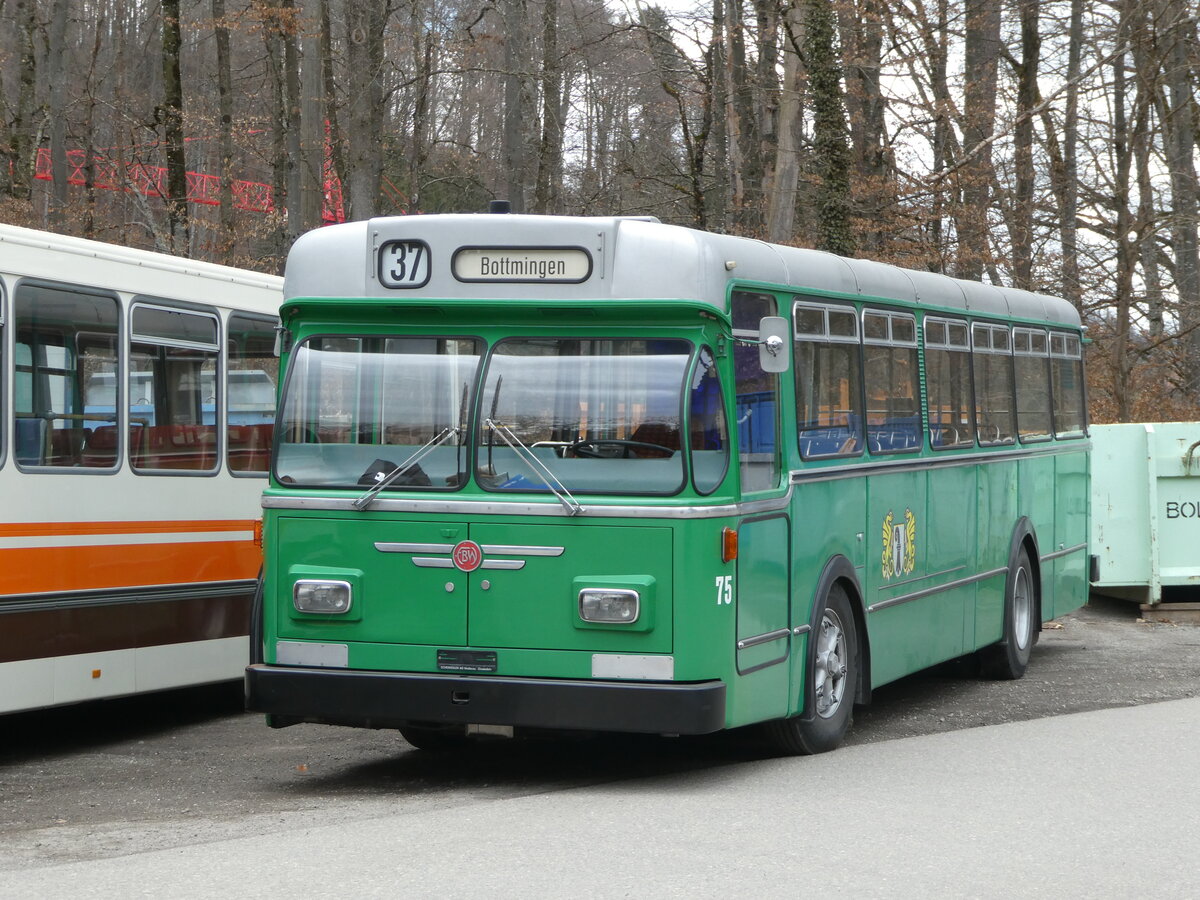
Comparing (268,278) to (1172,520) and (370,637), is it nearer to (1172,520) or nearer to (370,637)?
(370,637)

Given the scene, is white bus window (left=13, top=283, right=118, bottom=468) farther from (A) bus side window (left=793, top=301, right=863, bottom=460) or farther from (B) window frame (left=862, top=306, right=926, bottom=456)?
(B) window frame (left=862, top=306, right=926, bottom=456)

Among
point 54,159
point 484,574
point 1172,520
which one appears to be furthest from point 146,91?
point 484,574

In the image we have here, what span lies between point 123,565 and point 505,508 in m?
2.98

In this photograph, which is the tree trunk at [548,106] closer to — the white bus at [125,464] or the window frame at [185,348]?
the white bus at [125,464]

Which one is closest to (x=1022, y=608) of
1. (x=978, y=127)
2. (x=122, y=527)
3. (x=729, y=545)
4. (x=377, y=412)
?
(x=729, y=545)

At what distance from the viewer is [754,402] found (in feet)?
27.5

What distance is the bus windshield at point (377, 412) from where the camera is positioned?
8.07 m

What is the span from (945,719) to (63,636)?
5376mm

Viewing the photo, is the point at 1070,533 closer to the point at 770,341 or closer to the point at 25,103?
the point at 770,341

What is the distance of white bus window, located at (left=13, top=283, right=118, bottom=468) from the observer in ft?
29.7

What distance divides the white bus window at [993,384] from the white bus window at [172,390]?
5.26 metres

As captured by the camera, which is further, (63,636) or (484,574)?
(63,636)

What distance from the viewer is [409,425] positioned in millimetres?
8133

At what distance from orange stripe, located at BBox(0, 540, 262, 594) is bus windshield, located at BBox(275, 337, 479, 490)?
166cm
